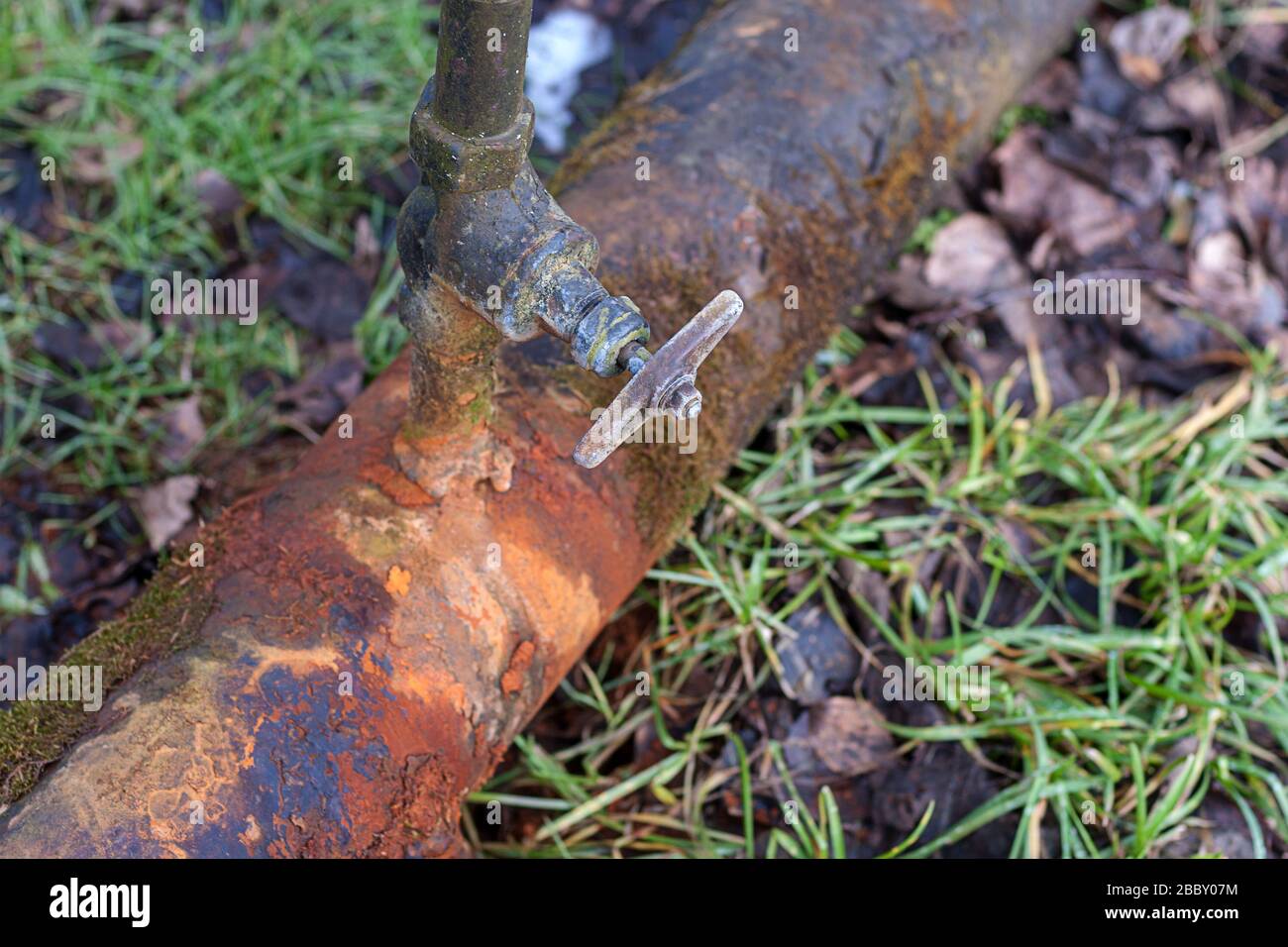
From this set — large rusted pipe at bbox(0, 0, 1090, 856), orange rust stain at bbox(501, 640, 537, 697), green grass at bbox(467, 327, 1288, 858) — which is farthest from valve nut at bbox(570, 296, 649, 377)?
green grass at bbox(467, 327, 1288, 858)

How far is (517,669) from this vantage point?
1.67m

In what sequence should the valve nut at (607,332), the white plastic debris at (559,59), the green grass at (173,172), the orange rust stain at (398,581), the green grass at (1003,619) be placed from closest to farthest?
the valve nut at (607,332)
the orange rust stain at (398,581)
the green grass at (1003,619)
the green grass at (173,172)
the white plastic debris at (559,59)

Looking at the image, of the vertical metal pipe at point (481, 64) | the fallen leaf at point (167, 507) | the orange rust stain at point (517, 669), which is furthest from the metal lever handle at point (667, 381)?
the fallen leaf at point (167, 507)

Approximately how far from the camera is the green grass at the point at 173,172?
108 inches

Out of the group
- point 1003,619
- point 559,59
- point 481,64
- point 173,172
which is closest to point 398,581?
point 481,64

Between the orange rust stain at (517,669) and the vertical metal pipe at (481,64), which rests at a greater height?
the vertical metal pipe at (481,64)

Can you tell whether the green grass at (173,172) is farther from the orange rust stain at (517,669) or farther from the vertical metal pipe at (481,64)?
the vertical metal pipe at (481,64)

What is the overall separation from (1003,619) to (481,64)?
1790mm

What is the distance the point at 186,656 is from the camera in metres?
1.47

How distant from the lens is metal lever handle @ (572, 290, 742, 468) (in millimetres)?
1264

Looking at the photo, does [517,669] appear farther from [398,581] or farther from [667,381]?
[667,381]

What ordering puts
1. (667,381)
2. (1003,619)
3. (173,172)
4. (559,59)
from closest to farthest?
(667,381) → (1003,619) → (173,172) → (559,59)
